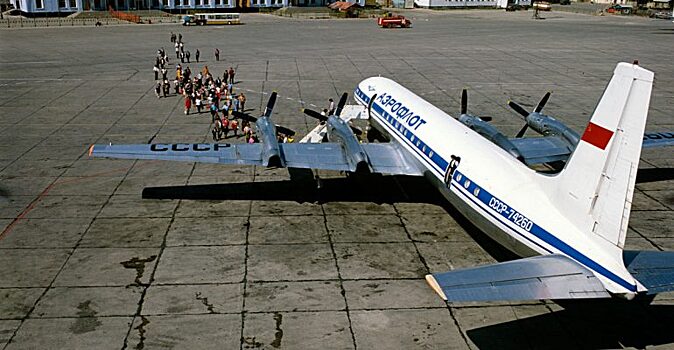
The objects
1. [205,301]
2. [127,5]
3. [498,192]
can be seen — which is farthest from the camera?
[127,5]

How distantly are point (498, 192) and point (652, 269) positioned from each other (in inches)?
217

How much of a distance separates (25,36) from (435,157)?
84.8 meters

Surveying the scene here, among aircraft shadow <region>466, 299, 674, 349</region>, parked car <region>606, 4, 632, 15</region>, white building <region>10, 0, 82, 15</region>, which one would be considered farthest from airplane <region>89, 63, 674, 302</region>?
parked car <region>606, 4, 632, 15</region>

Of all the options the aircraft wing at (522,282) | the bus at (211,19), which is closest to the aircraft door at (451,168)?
the aircraft wing at (522,282)

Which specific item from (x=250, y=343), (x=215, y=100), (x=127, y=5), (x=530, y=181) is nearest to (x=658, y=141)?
(x=530, y=181)

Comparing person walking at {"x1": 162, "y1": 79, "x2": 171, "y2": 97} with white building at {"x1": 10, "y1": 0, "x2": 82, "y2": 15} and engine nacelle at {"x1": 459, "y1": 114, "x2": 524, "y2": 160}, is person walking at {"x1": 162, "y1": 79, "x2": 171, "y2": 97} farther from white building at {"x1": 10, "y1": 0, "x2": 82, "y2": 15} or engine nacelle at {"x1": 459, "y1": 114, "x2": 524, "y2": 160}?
white building at {"x1": 10, "y1": 0, "x2": 82, "y2": 15}

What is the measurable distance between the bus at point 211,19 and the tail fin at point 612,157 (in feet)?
331

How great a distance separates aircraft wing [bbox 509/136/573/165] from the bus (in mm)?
89418

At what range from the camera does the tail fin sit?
1391 cm

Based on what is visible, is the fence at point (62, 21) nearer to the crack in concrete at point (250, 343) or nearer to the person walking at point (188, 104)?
the person walking at point (188, 104)

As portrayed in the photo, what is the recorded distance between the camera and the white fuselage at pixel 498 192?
50.4 ft

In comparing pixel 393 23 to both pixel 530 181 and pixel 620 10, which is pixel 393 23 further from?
pixel 530 181

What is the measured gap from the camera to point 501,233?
1906 centimetres

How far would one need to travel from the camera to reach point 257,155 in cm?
2592
